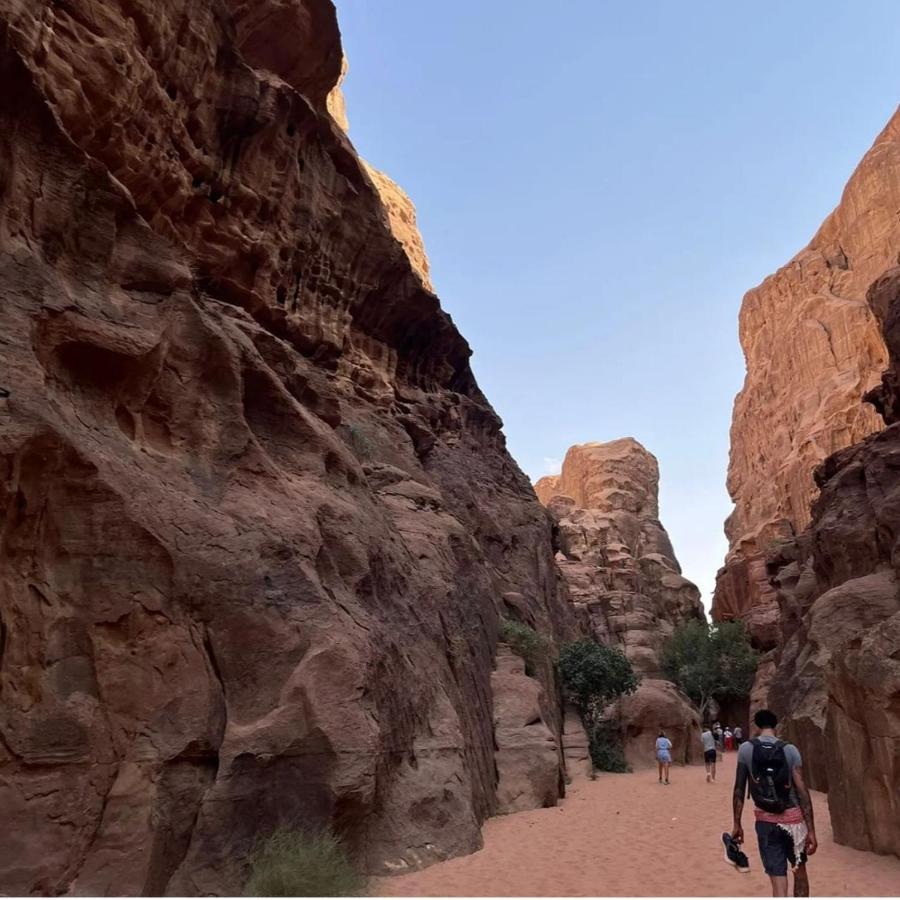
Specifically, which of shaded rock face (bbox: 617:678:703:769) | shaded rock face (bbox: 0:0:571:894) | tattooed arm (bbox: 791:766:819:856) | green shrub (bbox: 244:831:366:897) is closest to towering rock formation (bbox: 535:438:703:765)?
shaded rock face (bbox: 617:678:703:769)

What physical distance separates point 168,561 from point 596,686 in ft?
66.3

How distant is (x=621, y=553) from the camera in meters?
59.3

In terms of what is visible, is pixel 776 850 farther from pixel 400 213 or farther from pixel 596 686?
pixel 400 213

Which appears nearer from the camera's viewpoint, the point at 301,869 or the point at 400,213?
the point at 301,869

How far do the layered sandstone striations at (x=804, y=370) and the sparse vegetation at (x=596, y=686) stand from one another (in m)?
23.9

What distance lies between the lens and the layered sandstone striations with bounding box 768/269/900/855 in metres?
9.16

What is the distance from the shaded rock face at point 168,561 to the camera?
7227mm

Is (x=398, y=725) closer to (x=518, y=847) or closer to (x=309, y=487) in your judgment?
(x=518, y=847)

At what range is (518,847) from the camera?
10.8 m

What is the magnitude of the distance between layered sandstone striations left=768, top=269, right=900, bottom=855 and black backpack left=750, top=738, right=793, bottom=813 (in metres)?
4.01

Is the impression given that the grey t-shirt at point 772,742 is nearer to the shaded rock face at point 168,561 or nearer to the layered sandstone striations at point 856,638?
the layered sandstone striations at point 856,638

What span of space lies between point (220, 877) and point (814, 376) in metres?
71.7

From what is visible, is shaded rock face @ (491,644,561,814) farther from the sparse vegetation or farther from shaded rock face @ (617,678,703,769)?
shaded rock face @ (617,678,703,769)

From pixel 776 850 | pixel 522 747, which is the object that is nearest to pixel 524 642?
pixel 522 747
